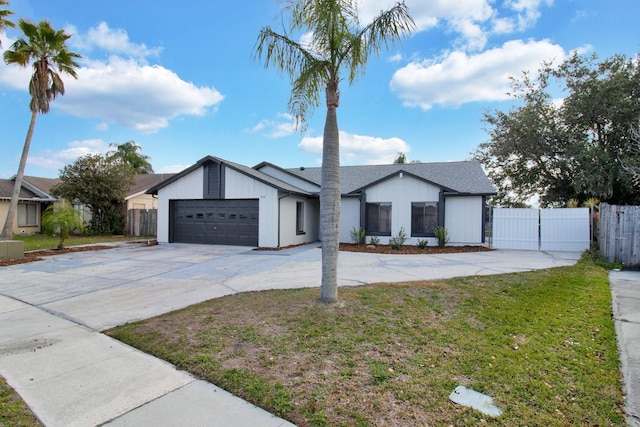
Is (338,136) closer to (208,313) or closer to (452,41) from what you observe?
(208,313)

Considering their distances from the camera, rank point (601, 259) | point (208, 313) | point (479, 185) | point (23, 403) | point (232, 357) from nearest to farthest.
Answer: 1. point (23, 403)
2. point (232, 357)
3. point (208, 313)
4. point (601, 259)
5. point (479, 185)

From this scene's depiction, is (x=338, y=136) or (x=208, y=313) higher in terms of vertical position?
(x=338, y=136)

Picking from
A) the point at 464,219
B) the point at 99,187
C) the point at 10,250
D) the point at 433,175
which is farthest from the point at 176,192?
the point at 464,219

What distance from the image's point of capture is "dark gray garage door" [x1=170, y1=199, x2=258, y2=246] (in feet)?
51.0

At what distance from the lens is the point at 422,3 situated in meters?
5.58

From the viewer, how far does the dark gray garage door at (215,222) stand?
15547 mm

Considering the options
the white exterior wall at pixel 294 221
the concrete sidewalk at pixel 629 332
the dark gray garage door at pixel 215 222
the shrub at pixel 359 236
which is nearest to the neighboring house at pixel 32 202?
the dark gray garage door at pixel 215 222

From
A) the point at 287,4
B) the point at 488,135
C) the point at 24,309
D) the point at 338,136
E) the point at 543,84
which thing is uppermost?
the point at 543,84

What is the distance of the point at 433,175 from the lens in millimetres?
17516

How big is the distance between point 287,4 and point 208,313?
5290 mm

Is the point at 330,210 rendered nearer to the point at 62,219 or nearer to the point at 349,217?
the point at 349,217

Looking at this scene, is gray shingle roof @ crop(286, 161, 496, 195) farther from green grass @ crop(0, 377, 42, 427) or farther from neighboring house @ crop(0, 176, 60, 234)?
neighboring house @ crop(0, 176, 60, 234)

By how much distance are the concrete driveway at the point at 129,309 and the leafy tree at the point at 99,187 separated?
27.7 ft

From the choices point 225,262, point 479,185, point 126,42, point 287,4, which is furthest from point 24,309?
point 479,185
